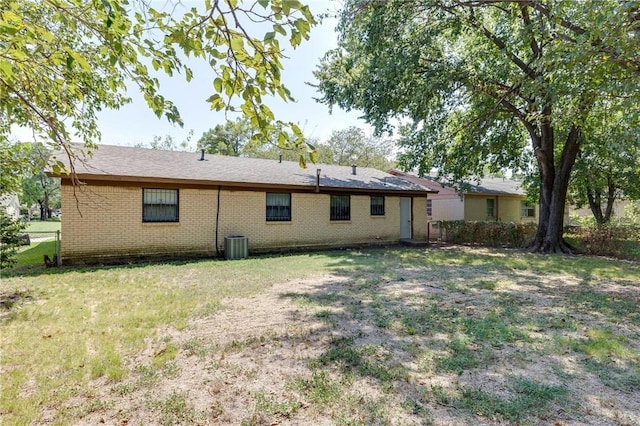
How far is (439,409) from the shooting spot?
114 inches

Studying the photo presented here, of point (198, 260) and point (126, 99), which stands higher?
point (126, 99)

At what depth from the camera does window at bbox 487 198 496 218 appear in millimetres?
22812

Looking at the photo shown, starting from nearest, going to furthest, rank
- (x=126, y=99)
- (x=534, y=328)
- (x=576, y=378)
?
(x=576, y=378)
(x=534, y=328)
(x=126, y=99)

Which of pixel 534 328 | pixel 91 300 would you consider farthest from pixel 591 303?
pixel 91 300

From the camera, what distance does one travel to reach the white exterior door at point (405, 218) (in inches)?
671

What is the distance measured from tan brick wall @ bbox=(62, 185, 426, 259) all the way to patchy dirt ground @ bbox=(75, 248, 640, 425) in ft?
20.4

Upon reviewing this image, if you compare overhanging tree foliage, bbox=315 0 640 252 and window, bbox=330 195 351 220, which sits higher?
overhanging tree foliage, bbox=315 0 640 252

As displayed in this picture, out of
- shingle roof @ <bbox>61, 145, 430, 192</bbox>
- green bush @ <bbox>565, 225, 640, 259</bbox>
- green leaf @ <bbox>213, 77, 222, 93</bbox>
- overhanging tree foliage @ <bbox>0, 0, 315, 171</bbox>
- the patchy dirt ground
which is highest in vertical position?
shingle roof @ <bbox>61, 145, 430, 192</bbox>

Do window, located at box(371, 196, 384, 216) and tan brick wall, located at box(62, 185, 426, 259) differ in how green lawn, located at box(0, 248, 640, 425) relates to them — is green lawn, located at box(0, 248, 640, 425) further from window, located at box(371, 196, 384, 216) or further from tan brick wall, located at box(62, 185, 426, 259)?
window, located at box(371, 196, 384, 216)

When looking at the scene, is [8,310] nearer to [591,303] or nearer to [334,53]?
[591,303]

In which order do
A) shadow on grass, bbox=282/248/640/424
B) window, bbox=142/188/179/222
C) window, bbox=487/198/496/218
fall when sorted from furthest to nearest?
window, bbox=487/198/496/218
window, bbox=142/188/179/222
shadow on grass, bbox=282/248/640/424

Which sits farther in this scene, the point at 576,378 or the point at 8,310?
the point at 8,310

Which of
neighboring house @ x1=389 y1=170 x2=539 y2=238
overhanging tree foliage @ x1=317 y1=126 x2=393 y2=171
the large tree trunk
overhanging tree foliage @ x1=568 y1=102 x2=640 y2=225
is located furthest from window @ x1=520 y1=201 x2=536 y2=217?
overhanging tree foliage @ x1=317 y1=126 x2=393 y2=171

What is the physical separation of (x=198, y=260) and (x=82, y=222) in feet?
11.3
